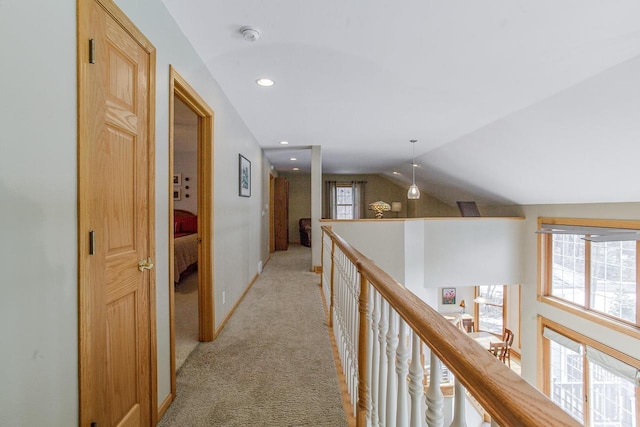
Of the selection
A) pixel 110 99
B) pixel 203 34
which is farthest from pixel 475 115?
pixel 110 99

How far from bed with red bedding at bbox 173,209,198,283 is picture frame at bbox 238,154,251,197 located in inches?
42.5

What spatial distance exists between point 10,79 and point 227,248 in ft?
8.03

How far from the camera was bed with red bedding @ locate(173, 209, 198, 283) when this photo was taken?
4.43 metres

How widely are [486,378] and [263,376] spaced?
189 cm

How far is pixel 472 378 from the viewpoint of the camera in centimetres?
52

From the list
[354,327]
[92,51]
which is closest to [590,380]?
[354,327]

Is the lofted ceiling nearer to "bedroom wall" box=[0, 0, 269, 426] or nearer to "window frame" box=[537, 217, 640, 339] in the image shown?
"window frame" box=[537, 217, 640, 339]

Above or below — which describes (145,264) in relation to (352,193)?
below

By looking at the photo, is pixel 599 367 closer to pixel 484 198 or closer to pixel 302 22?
pixel 484 198

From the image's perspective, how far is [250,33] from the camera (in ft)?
6.55

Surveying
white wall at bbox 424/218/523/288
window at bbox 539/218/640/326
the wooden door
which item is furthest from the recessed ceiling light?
window at bbox 539/218/640/326

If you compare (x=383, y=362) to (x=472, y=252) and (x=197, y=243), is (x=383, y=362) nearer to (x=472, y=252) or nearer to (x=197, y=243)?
(x=197, y=243)

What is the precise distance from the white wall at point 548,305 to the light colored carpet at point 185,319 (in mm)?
5416

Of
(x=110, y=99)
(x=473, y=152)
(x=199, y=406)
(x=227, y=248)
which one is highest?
(x=473, y=152)
